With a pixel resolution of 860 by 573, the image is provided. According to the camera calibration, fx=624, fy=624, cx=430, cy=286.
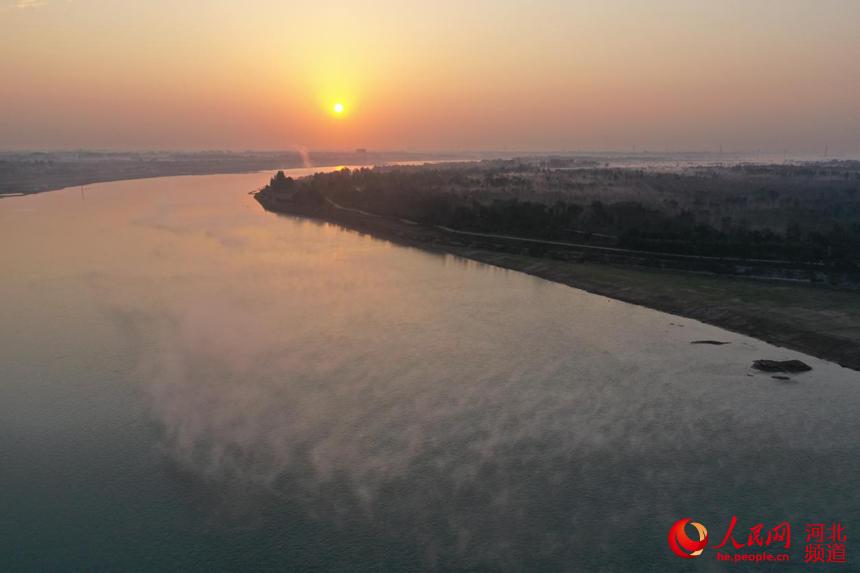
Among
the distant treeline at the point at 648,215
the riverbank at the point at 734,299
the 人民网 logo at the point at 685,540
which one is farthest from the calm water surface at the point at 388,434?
the distant treeline at the point at 648,215

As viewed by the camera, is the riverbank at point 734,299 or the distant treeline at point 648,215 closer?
the riverbank at point 734,299

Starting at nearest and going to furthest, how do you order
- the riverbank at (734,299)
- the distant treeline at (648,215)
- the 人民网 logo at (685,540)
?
the 人民网 logo at (685,540) → the riverbank at (734,299) → the distant treeline at (648,215)

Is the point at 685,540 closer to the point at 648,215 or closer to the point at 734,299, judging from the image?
the point at 734,299

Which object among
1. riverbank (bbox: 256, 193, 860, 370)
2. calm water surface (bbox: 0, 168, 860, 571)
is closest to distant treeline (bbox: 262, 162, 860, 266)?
riverbank (bbox: 256, 193, 860, 370)

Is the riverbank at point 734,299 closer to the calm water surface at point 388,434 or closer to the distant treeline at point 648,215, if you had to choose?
the calm water surface at point 388,434

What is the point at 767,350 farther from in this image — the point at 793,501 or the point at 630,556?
the point at 630,556
